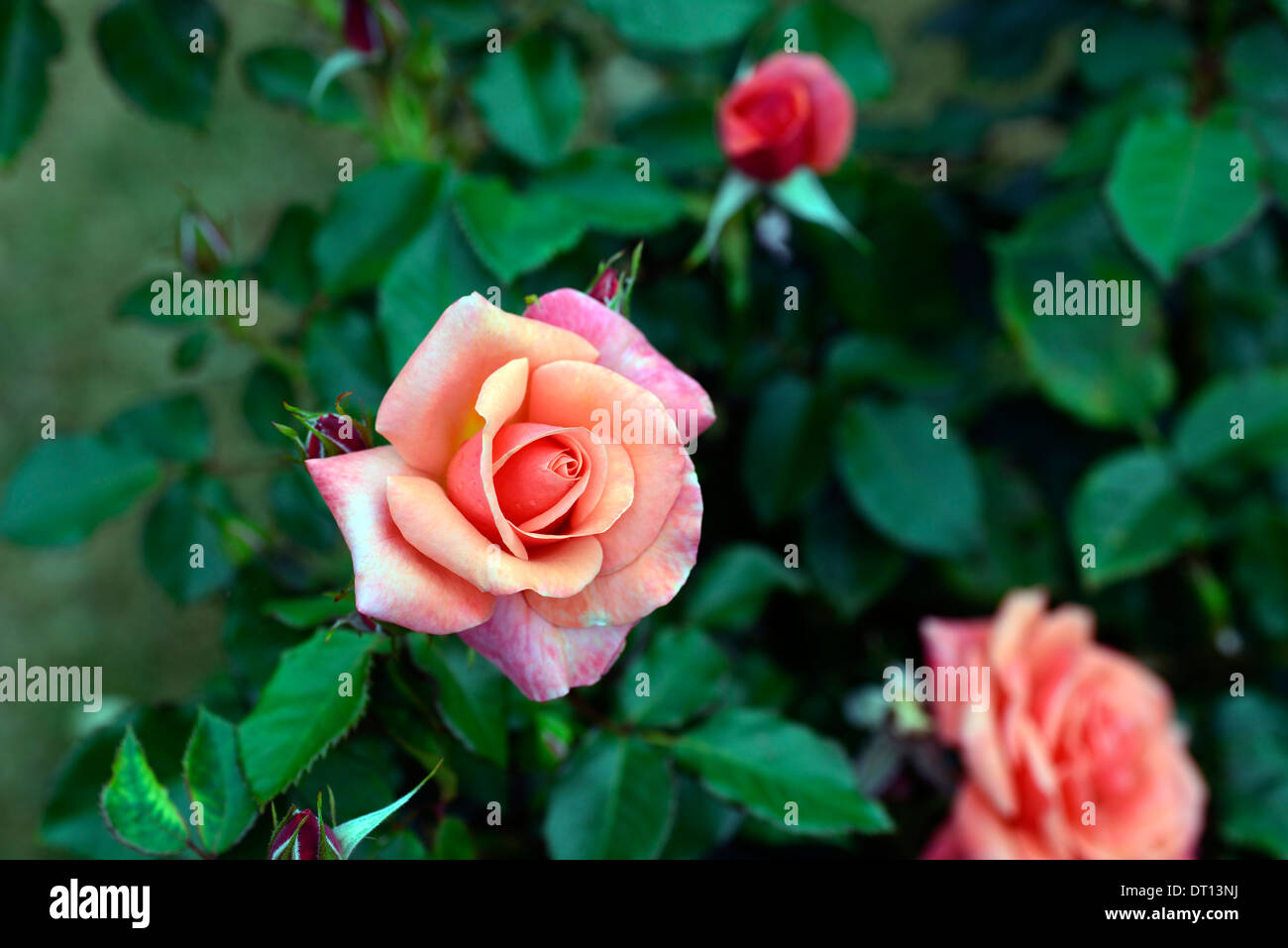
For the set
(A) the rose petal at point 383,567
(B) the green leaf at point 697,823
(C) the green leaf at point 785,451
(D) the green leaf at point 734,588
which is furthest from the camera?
(C) the green leaf at point 785,451

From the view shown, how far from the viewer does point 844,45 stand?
781 mm

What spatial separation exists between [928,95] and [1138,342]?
65 cm

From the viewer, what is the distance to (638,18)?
66 cm

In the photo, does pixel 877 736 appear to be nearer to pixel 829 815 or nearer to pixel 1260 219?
pixel 829 815

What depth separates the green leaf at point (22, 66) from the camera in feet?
2.15

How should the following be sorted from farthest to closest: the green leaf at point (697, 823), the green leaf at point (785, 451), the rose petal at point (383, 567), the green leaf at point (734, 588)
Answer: the green leaf at point (785, 451)
the green leaf at point (734, 588)
the green leaf at point (697, 823)
the rose petal at point (383, 567)

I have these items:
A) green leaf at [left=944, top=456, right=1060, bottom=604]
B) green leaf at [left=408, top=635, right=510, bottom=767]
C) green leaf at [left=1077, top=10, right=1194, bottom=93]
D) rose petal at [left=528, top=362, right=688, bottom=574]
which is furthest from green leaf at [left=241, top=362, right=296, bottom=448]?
green leaf at [left=1077, top=10, right=1194, bottom=93]

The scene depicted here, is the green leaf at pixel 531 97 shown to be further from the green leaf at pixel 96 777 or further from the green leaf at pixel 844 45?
the green leaf at pixel 96 777

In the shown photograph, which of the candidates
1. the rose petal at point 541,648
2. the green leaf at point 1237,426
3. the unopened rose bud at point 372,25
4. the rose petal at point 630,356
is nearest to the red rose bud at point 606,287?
the rose petal at point 630,356

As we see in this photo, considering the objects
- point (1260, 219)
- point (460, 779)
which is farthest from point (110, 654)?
point (1260, 219)

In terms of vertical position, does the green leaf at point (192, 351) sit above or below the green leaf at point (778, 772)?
above

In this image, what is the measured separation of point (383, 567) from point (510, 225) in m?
0.30

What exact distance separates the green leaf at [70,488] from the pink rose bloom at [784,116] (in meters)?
0.49

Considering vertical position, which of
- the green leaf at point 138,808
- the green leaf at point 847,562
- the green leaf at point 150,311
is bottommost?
the green leaf at point 138,808
